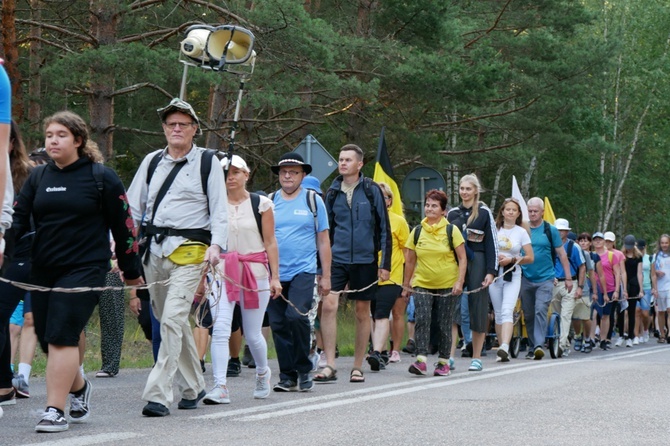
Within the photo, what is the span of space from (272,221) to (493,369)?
199 inches

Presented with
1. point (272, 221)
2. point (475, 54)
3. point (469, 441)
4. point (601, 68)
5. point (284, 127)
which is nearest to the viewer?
point (469, 441)

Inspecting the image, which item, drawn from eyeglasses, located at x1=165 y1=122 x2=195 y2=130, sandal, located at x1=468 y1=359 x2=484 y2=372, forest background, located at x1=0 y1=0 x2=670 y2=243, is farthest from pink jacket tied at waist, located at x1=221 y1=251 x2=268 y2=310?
forest background, located at x1=0 y1=0 x2=670 y2=243

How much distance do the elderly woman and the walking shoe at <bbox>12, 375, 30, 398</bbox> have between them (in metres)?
4.38

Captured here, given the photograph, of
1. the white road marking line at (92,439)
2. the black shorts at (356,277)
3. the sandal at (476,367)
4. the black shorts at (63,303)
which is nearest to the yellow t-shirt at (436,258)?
the black shorts at (356,277)

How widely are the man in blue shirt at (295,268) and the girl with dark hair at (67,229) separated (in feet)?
9.16

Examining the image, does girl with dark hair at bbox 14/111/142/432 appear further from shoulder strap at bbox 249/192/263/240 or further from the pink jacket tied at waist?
shoulder strap at bbox 249/192/263/240

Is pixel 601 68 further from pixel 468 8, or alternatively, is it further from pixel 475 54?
pixel 475 54

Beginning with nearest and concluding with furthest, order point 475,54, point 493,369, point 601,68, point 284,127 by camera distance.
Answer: point 493,369 < point 475,54 < point 284,127 < point 601,68

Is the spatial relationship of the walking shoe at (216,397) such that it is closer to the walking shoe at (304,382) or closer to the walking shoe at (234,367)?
the walking shoe at (304,382)

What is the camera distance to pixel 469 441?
730cm

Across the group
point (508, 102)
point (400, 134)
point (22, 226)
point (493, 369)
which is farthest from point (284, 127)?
point (22, 226)

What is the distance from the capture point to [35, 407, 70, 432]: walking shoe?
7.36m

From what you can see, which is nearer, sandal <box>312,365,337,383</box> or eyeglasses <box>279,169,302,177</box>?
eyeglasses <box>279,169,302,177</box>

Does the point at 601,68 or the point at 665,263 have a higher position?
the point at 601,68
